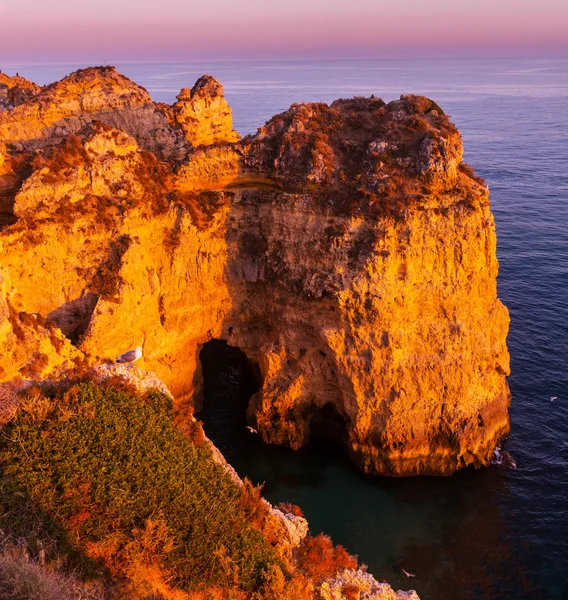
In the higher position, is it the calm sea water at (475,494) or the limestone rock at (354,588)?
the limestone rock at (354,588)

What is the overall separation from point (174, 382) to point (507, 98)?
16386cm

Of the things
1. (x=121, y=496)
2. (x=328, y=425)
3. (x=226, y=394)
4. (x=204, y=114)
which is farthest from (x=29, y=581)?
(x=204, y=114)

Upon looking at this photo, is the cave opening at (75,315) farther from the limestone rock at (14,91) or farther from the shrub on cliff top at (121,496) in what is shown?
the limestone rock at (14,91)

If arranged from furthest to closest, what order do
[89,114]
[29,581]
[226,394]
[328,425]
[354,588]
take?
[226,394], [89,114], [328,425], [354,588], [29,581]

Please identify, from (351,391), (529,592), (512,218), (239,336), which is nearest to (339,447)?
(351,391)

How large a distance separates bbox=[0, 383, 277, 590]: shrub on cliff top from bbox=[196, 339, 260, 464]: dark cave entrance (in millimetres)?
17312

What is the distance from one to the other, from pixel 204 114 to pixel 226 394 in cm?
2531

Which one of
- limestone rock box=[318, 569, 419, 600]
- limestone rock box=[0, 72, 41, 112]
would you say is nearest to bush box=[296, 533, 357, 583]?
limestone rock box=[318, 569, 419, 600]

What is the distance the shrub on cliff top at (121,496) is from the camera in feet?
43.3

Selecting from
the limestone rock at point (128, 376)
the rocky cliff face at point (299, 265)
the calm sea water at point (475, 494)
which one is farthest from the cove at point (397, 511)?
the limestone rock at point (128, 376)

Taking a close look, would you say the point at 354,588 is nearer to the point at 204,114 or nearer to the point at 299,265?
the point at 299,265

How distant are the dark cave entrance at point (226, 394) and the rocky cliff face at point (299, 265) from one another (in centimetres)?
194

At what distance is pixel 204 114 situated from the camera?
47812 mm

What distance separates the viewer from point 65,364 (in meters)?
23.7
